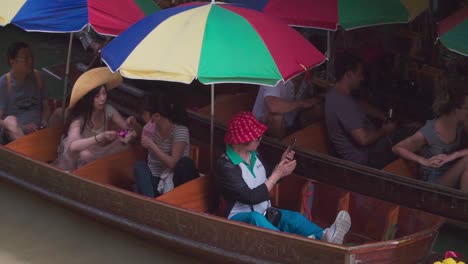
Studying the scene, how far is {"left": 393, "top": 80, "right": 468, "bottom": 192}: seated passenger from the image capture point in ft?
21.1

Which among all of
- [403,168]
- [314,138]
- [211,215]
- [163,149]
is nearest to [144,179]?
[163,149]

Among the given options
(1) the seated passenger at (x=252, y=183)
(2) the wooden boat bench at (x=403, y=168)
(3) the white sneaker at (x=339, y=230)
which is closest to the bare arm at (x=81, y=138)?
(1) the seated passenger at (x=252, y=183)

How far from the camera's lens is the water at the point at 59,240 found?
669 centimetres

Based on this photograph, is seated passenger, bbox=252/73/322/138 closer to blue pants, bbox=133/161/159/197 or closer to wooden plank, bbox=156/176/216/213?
wooden plank, bbox=156/176/216/213

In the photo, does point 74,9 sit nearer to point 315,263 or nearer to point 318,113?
point 318,113

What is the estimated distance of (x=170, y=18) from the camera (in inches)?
236

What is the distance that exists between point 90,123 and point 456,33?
277 centimetres

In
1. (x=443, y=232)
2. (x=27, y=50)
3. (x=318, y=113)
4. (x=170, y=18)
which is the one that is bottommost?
(x=443, y=232)

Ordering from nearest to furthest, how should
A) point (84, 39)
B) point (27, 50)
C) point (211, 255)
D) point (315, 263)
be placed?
point (315, 263) < point (211, 255) < point (27, 50) < point (84, 39)

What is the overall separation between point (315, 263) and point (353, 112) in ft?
5.88

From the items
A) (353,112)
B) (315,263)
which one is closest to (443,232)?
(353,112)

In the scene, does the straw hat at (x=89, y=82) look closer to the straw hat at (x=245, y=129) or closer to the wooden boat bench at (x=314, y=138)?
the straw hat at (x=245, y=129)

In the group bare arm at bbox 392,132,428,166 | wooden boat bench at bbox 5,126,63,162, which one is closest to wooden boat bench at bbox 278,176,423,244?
bare arm at bbox 392,132,428,166

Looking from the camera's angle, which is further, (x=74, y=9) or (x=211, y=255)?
(x=74, y=9)
